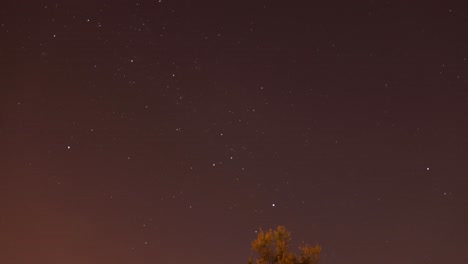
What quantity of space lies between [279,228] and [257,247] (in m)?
0.81

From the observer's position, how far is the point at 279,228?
73.0 ft

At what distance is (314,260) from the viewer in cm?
2202

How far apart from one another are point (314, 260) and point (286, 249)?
Result: 2.73 feet

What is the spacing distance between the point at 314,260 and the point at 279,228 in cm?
131

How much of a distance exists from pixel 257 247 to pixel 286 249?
813mm

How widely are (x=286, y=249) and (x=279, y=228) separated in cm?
61

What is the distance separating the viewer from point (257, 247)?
22.2 meters

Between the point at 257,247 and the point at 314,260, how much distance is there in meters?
1.62

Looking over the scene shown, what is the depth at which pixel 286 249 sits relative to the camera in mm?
22156
